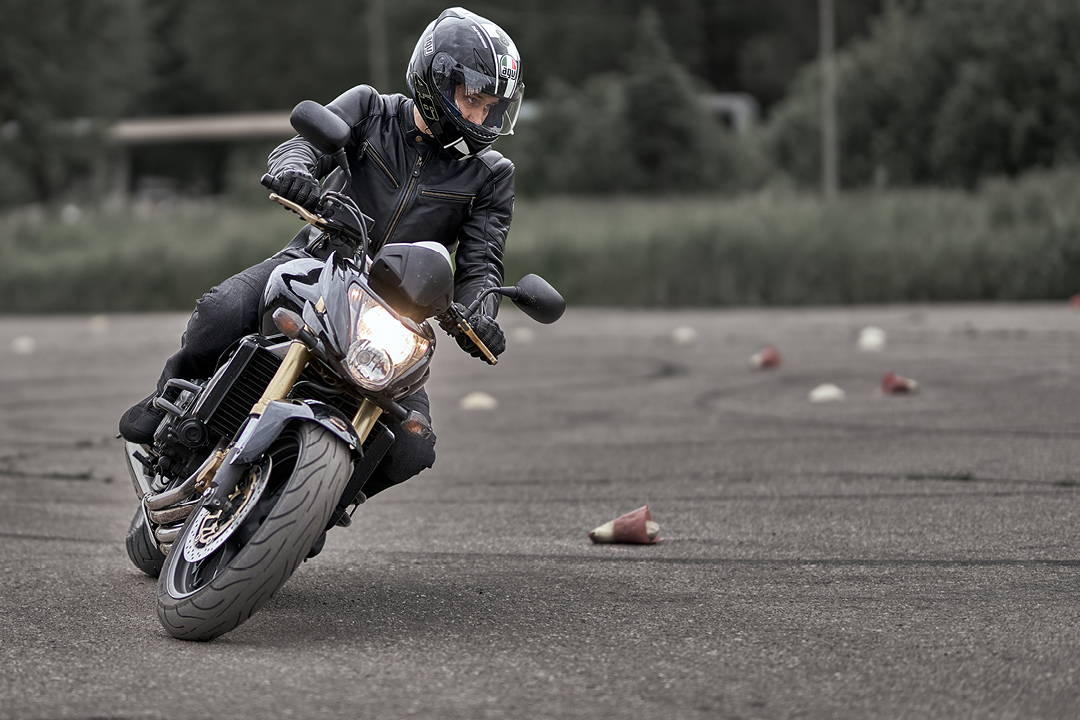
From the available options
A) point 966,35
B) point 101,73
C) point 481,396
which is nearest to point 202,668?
point 481,396

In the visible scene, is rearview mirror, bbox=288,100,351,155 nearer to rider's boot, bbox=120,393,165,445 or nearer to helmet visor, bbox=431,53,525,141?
helmet visor, bbox=431,53,525,141

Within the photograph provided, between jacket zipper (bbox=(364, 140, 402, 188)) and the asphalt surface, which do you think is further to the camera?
jacket zipper (bbox=(364, 140, 402, 188))

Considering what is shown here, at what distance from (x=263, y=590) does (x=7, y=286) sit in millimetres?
19221

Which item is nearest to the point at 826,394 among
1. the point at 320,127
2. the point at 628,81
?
the point at 320,127

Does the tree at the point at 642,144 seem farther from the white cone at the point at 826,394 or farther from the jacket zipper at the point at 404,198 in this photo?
the jacket zipper at the point at 404,198

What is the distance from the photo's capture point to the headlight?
14.1ft

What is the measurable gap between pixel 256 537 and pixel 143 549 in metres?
1.24

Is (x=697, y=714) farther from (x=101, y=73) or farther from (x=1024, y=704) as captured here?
(x=101, y=73)

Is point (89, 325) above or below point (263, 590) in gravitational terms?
below

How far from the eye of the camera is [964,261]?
19266 millimetres

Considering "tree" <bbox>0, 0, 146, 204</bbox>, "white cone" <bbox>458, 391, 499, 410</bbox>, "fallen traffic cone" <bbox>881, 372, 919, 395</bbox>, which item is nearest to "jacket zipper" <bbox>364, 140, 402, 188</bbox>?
"white cone" <bbox>458, 391, 499, 410</bbox>

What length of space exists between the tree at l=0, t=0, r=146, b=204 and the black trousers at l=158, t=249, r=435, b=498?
26.6 meters

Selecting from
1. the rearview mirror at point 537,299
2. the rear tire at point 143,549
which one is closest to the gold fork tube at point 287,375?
the rearview mirror at point 537,299

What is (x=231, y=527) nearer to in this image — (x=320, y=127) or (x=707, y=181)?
(x=320, y=127)
